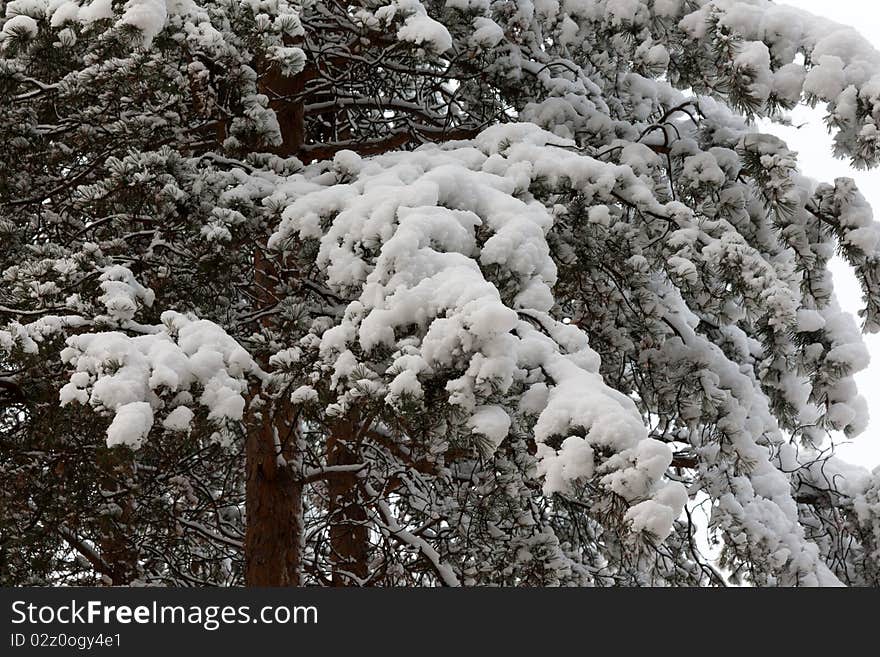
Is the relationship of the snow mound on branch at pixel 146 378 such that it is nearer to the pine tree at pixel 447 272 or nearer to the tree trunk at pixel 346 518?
the pine tree at pixel 447 272

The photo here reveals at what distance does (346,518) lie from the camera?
6.87m

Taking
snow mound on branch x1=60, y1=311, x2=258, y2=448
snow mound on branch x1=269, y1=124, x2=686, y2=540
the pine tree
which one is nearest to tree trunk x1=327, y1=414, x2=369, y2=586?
Answer: the pine tree

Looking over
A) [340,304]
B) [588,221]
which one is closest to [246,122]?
[340,304]

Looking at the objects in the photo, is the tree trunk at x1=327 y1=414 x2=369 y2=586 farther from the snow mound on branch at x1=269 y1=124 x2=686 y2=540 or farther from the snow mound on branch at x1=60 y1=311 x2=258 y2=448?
the snow mound on branch at x1=60 y1=311 x2=258 y2=448

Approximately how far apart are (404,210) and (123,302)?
1.23 metres

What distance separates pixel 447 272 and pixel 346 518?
3.88m

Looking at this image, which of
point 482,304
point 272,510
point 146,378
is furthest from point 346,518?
point 482,304

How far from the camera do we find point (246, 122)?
5.07 m

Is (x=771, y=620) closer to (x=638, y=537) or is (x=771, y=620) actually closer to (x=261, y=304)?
(x=638, y=537)

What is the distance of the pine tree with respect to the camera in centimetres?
338

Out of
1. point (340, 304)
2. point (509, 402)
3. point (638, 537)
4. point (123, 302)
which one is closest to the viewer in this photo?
point (638, 537)

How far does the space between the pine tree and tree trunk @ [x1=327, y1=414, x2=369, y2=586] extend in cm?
19

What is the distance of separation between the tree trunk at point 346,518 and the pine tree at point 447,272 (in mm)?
191

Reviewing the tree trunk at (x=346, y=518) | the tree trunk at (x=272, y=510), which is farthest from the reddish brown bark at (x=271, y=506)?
the tree trunk at (x=346, y=518)
